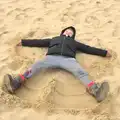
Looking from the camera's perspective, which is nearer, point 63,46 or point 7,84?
point 7,84

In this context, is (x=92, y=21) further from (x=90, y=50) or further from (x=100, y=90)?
(x=100, y=90)

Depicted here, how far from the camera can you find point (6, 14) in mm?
4625

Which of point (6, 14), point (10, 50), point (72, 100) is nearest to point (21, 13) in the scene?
point (6, 14)

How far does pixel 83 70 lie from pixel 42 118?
758 millimetres

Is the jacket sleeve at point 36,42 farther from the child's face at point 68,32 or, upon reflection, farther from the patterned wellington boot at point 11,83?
the patterned wellington boot at point 11,83

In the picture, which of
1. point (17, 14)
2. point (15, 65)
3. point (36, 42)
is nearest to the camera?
point (15, 65)

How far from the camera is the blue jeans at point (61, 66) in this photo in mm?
3232

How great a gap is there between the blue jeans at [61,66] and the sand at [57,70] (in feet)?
0.19

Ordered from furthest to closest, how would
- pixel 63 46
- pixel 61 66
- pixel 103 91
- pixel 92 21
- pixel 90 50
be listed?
pixel 92 21
pixel 90 50
pixel 63 46
pixel 61 66
pixel 103 91

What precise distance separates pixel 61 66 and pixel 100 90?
569 millimetres

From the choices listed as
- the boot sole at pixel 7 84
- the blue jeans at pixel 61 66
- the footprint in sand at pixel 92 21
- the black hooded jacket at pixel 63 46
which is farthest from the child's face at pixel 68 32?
the boot sole at pixel 7 84

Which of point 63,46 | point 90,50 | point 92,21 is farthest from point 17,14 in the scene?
point 90,50

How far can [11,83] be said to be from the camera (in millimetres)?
3049

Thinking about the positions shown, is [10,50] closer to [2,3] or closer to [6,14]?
[6,14]
